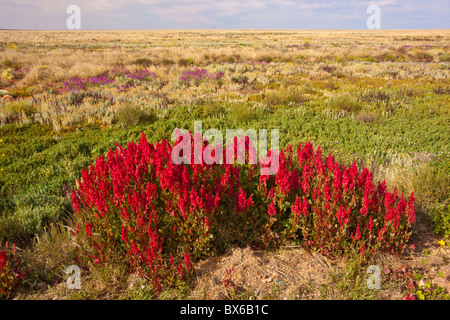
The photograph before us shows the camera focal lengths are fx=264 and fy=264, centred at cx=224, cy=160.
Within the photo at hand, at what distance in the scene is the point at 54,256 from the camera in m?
3.08

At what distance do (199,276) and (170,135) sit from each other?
4.92m

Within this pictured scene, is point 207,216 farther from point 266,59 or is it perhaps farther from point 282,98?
point 266,59

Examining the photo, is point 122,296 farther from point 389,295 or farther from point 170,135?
point 170,135

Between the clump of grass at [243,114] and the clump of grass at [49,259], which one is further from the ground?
the clump of grass at [243,114]

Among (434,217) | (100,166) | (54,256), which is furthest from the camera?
(434,217)

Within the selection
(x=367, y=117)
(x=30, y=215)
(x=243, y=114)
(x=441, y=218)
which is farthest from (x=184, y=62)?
(x=441, y=218)

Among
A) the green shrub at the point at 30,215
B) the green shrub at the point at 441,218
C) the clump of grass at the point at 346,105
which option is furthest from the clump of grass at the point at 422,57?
the green shrub at the point at 30,215

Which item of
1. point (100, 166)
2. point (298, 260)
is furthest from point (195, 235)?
point (100, 166)

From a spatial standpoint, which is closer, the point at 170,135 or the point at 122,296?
the point at 122,296

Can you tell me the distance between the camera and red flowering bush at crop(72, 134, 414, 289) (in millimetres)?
2807

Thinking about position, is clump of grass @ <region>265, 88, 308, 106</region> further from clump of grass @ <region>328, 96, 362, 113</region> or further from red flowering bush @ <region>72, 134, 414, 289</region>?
red flowering bush @ <region>72, 134, 414, 289</region>

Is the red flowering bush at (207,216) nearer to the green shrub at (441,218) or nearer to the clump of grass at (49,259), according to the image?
the clump of grass at (49,259)

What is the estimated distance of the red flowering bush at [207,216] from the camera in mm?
2807

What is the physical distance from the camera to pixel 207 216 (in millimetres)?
2967
